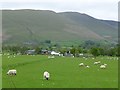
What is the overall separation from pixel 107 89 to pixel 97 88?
0.88m

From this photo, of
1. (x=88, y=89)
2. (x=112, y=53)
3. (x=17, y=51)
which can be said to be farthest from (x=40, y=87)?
(x=17, y=51)

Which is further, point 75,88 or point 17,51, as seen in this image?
point 17,51

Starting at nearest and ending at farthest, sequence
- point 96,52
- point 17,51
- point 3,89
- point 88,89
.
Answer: point 3,89, point 88,89, point 96,52, point 17,51

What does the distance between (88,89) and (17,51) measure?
571 feet

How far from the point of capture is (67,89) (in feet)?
84.9

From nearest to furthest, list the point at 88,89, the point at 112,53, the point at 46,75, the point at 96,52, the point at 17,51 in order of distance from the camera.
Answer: the point at 88,89 < the point at 46,75 < the point at 96,52 < the point at 112,53 < the point at 17,51

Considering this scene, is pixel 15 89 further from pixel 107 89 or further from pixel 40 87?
pixel 107 89

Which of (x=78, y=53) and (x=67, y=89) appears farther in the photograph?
(x=78, y=53)

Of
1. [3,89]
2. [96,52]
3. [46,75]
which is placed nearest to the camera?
[3,89]

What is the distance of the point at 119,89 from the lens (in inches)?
1012

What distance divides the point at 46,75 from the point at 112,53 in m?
139

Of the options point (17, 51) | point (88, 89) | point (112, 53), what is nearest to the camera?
point (88, 89)

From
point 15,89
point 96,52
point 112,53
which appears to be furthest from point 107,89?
point 112,53

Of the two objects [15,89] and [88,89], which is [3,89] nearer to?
[15,89]
